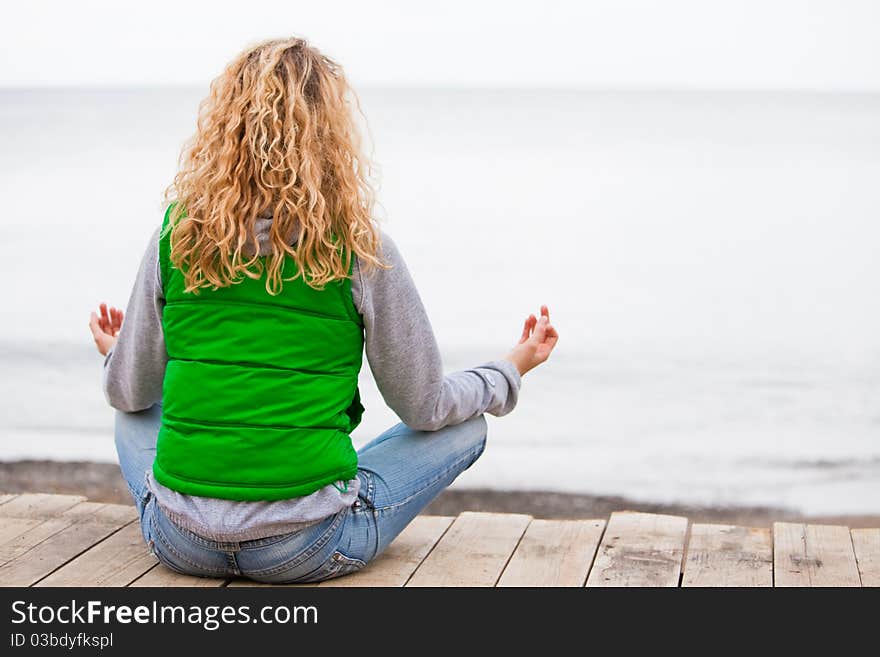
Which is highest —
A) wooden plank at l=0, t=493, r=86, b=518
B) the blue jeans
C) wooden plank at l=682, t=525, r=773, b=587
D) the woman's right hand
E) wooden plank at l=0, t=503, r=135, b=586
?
the woman's right hand

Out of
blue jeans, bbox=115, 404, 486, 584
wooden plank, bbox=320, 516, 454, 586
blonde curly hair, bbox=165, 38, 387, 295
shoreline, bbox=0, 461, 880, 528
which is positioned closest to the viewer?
blonde curly hair, bbox=165, 38, 387, 295

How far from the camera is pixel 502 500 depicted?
11.6 ft

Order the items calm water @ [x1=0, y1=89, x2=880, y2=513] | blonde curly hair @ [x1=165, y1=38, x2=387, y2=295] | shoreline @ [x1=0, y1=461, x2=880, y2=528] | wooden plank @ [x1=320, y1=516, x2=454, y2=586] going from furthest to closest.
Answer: calm water @ [x1=0, y1=89, x2=880, y2=513], shoreline @ [x1=0, y1=461, x2=880, y2=528], wooden plank @ [x1=320, y1=516, x2=454, y2=586], blonde curly hair @ [x1=165, y1=38, x2=387, y2=295]

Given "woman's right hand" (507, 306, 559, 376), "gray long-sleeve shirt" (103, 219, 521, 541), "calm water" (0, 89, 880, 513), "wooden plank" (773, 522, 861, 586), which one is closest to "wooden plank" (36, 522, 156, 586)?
"gray long-sleeve shirt" (103, 219, 521, 541)

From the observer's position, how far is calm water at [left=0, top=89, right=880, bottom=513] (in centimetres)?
466

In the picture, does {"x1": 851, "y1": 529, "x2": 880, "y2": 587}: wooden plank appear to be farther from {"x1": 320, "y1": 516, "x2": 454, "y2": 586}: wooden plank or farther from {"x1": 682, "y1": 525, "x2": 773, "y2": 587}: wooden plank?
{"x1": 320, "y1": 516, "x2": 454, "y2": 586}: wooden plank

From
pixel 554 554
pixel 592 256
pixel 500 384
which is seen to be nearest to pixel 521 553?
pixel 554 554

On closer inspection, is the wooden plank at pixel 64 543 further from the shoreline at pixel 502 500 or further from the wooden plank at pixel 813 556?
the wooden plank at pixel 813 556

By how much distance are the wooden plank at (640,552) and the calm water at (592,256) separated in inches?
71.5

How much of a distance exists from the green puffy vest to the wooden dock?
0.26 metres

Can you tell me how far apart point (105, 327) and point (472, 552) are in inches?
30.5

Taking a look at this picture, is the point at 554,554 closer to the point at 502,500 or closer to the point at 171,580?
the point at 171,580

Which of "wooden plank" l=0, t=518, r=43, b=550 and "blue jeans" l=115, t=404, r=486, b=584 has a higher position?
"blue jeans" l=115, t=404, r=486, b=584

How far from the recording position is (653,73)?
18.8 ft
